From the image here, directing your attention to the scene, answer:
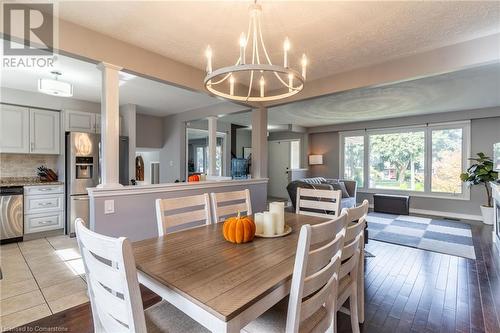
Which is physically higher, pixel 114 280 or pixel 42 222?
pixel 114 280

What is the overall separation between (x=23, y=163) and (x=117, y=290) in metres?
4.94

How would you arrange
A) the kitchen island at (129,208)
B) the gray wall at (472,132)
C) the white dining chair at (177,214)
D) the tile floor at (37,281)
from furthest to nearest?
the gray wall at (472,132)
the kitchen island at (129,208)
the tile floor at (37,281)
the white dining chair at (177,214)

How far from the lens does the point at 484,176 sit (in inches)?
188

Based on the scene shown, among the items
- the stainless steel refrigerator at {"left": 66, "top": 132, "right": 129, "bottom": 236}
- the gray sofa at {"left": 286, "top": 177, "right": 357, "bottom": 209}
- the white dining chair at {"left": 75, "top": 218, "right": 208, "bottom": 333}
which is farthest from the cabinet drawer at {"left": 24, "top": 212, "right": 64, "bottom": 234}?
the gray sofa at {"left": 286, "top": 177, "right": 357, "bottom": 209}

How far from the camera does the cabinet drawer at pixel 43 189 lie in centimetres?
385

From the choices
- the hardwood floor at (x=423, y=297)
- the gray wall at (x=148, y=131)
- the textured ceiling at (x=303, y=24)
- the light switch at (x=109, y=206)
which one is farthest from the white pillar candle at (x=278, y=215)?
the gray wall at (x=148, y=131)

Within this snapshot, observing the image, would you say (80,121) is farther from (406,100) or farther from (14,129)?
(406,100)

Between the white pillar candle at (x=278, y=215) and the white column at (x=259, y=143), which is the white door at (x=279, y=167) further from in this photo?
the white pillar candle at (x=278, y=215)

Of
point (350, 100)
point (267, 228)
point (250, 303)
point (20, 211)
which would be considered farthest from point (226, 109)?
point (250, 303)

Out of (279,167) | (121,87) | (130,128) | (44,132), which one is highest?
(121,87)

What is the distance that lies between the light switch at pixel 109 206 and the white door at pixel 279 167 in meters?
6.51

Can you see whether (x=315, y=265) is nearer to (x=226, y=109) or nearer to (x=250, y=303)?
(x=250, y=303)

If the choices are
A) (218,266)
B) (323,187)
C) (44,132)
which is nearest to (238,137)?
(323,187)

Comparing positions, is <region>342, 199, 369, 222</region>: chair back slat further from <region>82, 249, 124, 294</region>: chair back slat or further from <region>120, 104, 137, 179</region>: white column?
<region>120, 104, 137, 179</region>: white column
